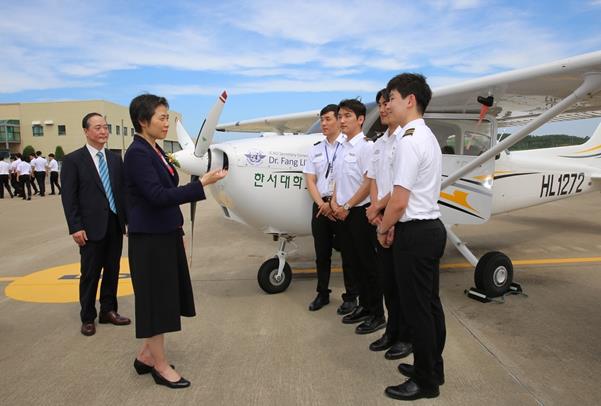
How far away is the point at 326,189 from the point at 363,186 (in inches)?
19.4

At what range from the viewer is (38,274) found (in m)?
5.55

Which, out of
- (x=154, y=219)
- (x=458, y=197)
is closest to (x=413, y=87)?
(x=154, y=219)

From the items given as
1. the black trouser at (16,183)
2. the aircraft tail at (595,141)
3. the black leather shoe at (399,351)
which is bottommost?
the black trouser at (16,183)

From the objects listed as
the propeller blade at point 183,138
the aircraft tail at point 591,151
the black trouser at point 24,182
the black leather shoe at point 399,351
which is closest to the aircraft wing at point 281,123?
the propeller blade at point 183,138

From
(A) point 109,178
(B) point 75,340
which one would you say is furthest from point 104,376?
(A) point 109,178

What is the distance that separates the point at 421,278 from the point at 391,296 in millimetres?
713

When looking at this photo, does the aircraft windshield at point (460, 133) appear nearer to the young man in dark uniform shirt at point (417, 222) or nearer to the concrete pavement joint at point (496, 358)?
the concrete pavement joint at point (496, 358)

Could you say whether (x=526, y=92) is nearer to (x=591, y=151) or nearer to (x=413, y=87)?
(x=413, y=87)

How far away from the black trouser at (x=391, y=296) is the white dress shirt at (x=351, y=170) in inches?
26.8

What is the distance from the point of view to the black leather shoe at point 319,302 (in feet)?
13.4

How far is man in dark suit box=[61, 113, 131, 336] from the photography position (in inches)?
140

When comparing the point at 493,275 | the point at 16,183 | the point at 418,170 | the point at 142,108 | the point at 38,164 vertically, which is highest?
the point at 142,108

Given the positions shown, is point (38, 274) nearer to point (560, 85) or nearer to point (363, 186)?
point (363, 186)

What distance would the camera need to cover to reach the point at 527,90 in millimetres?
4207
